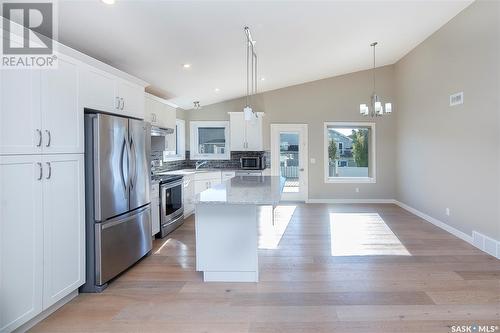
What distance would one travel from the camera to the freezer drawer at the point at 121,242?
2.88 metres

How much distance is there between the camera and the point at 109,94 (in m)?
3.17

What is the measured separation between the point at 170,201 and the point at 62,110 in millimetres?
→ 2576

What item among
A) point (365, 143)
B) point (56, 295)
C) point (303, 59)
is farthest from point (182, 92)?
point (365, 143)

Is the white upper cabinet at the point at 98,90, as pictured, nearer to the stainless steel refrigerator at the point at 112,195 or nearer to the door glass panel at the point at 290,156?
the stainless steel refrigerator at the point at 112,195

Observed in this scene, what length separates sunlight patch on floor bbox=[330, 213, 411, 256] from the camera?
3.97m

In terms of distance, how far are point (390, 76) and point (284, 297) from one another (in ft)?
21.1

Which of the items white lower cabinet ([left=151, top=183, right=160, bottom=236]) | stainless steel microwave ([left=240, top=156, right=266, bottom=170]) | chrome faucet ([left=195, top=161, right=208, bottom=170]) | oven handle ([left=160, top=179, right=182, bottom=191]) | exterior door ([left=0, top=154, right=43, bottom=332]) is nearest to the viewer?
exterior door ([left=0, top=154, right=43, bottom=332])

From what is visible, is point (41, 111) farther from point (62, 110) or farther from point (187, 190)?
point (187, 190)

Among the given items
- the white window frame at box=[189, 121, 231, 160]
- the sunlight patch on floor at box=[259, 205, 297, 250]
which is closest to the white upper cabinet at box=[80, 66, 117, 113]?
the sunlight patch on floor at box=[259, 205, 297, 250]

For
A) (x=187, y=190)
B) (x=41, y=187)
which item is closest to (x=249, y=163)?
(x=187, y=190)

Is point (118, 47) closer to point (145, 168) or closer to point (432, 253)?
point (145, 168)

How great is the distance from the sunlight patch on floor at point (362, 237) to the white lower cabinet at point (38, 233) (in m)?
2.95

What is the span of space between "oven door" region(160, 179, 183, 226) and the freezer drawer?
83cm

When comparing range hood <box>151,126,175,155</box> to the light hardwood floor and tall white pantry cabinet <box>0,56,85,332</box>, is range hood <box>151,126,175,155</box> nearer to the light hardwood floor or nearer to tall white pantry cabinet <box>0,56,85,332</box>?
the light hardwood floor
